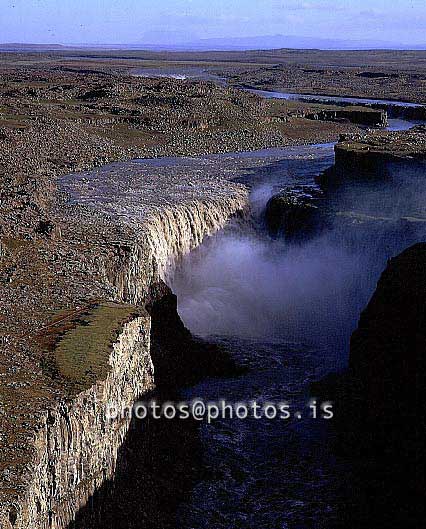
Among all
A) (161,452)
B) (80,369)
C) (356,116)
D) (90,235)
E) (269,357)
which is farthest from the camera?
(356,116)

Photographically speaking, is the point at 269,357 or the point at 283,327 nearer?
the point at 269,357

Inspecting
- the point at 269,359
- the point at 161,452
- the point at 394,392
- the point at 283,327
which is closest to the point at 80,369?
the point at 161,452

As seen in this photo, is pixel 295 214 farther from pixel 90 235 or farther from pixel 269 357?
pixel 90 235

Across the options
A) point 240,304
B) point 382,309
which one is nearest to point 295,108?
point 240,304

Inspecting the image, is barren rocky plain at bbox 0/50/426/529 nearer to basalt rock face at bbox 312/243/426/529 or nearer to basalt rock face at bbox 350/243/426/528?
basalt rock face at bbox 312/243/426/529

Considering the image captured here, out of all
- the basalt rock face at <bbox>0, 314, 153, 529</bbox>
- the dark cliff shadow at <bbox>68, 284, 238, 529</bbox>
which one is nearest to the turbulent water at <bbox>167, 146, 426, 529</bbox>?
the dark cliff shadow at <bbox>68, 284, 238, 529</bbox>

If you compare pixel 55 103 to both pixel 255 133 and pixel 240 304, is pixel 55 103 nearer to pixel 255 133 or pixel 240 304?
pixel 255 133

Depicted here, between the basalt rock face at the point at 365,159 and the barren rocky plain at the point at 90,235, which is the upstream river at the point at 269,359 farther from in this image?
the barren rocky plain at the point at 90,235
